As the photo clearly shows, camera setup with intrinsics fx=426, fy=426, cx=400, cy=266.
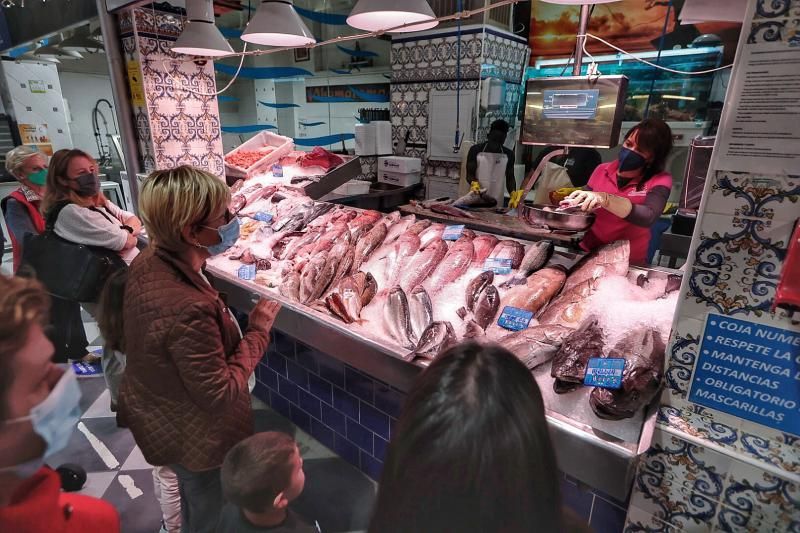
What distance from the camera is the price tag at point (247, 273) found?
2.79 m

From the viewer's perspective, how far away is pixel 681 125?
628 centimetres

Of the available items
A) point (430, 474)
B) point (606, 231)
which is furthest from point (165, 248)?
point (606, 231)

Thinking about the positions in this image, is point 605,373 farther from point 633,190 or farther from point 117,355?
point 117,355

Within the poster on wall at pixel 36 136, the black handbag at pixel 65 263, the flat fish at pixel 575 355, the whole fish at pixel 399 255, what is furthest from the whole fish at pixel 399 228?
the poster on wall at pixel 36 136

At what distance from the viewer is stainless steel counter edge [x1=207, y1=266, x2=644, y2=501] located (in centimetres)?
138

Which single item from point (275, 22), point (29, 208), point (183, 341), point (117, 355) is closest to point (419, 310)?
point (183, 341)

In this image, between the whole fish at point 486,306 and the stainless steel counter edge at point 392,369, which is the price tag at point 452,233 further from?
the stainless steel counter edge at point 392,369

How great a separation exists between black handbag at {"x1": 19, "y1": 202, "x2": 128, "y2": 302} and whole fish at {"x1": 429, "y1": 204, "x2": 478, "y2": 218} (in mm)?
2457

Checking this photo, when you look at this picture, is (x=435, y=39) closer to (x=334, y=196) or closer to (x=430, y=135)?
(x=430, y=135)

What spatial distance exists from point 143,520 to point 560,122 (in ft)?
10.6

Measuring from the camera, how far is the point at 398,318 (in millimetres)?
2100

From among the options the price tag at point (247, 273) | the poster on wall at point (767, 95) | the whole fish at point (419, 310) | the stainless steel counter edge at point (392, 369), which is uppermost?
the poster on wall at point (767, 95)

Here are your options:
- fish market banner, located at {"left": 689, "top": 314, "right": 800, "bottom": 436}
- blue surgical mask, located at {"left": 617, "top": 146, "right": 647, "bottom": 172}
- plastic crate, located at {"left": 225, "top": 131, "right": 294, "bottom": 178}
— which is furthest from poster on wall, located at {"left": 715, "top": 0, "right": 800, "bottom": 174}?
plastic crate, located at {"left": 225, "top": 131, "right": 294, "bottom": 178}

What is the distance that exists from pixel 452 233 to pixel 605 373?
145 centimetres
